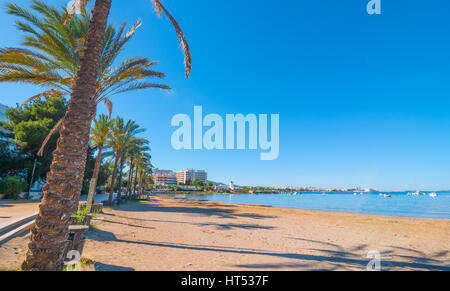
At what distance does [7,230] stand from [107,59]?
7.47 metres

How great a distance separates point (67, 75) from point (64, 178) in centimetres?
829

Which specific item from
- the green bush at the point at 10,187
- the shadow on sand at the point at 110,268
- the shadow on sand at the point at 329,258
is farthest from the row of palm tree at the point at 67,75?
the green bush at the point at 10,187

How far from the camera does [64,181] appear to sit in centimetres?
344

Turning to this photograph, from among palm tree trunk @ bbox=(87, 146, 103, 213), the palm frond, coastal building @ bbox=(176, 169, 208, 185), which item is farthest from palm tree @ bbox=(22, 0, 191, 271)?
coastal building @ bbox=(176, 169, 208, 185)

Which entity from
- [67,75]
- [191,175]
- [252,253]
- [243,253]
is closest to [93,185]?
[67,75]

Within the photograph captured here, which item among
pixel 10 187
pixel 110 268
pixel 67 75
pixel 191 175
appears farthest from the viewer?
pixel 191 175

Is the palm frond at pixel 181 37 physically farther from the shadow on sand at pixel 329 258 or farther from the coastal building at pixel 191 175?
the coastal building at pixel 191 175

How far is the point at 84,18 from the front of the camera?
8.73m

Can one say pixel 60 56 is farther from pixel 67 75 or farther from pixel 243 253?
pixel 243 253

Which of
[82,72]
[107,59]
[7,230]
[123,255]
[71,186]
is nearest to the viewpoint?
[71,186]

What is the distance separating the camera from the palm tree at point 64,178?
10.4ft
